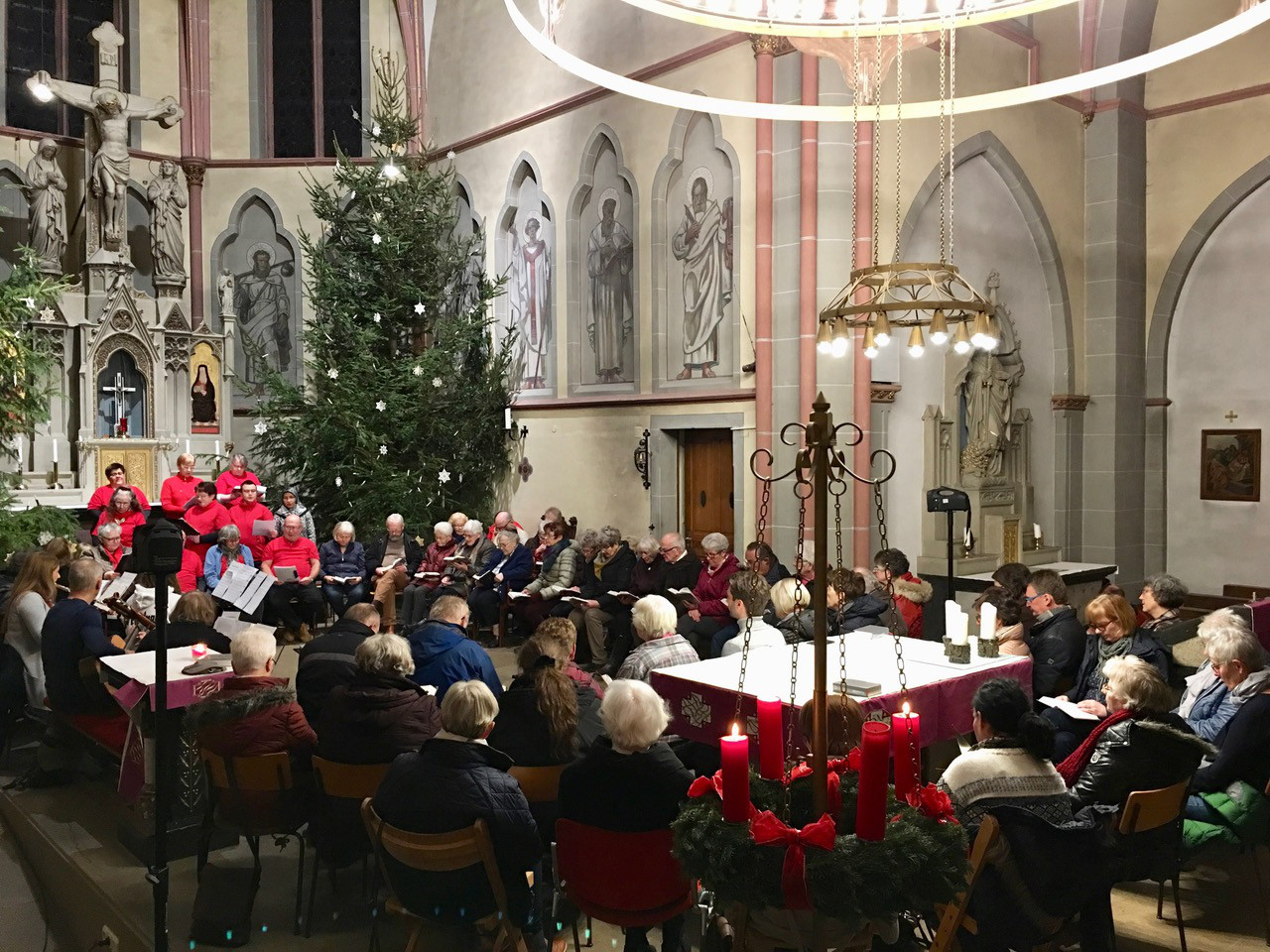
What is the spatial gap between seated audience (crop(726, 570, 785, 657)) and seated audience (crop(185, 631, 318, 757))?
2.39 metres

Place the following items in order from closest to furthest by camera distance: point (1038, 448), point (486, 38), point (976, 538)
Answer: point (976, 538) < point (1038, 448) < point (486, 38)

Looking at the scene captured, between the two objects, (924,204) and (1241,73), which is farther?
(1241,73)

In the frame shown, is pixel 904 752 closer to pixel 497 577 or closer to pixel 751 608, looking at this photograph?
pixel 751 608

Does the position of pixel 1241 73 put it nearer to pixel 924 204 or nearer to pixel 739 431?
pixel 924 204

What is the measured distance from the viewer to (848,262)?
938 centimetres

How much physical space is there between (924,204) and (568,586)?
484cm

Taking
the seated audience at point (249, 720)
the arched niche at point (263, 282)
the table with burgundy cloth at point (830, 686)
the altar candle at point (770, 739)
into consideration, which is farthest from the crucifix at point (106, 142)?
the altar candle at point (770, 739)

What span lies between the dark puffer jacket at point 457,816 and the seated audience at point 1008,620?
3.06 m

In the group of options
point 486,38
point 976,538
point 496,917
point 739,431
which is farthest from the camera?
point 486,38

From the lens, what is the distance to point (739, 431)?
393 inches

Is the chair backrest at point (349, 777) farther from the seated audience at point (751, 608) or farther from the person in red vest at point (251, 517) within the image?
the person in red vest at point (251, 517)

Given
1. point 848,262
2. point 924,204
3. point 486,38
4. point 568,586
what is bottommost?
point 568,586

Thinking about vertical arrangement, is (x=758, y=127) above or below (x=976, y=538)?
above

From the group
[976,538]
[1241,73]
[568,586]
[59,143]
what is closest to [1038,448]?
[976,538]
